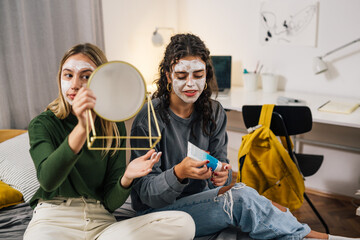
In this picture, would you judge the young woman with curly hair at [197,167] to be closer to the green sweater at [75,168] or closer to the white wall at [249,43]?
the green sweater at [75,168]

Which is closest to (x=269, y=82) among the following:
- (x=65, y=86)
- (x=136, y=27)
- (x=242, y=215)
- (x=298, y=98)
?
(x=298, y=98)

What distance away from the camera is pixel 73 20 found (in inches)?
95.4

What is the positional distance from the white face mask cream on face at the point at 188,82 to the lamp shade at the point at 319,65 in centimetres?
138

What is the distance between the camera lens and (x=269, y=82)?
2756 millimetres

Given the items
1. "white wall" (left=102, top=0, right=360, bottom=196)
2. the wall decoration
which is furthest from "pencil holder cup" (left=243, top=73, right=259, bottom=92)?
the wall decoration

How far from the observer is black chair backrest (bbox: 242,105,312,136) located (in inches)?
74.1

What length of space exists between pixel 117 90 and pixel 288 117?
123 centimetres

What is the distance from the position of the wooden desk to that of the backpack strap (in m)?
0.36

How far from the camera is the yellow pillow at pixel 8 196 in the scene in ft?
5.32

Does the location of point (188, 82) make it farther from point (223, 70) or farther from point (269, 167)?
point (223, 70)

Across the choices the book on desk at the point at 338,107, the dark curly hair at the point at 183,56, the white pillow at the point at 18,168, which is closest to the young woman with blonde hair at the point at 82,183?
the dark curly hair at the point at 183,56

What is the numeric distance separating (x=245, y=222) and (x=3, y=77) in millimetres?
1563

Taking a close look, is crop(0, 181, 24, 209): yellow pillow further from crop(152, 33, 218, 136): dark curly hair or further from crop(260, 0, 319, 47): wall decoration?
crop(260, 0, 319, 47): wall decoration

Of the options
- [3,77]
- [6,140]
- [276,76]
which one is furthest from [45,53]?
[276,76]
